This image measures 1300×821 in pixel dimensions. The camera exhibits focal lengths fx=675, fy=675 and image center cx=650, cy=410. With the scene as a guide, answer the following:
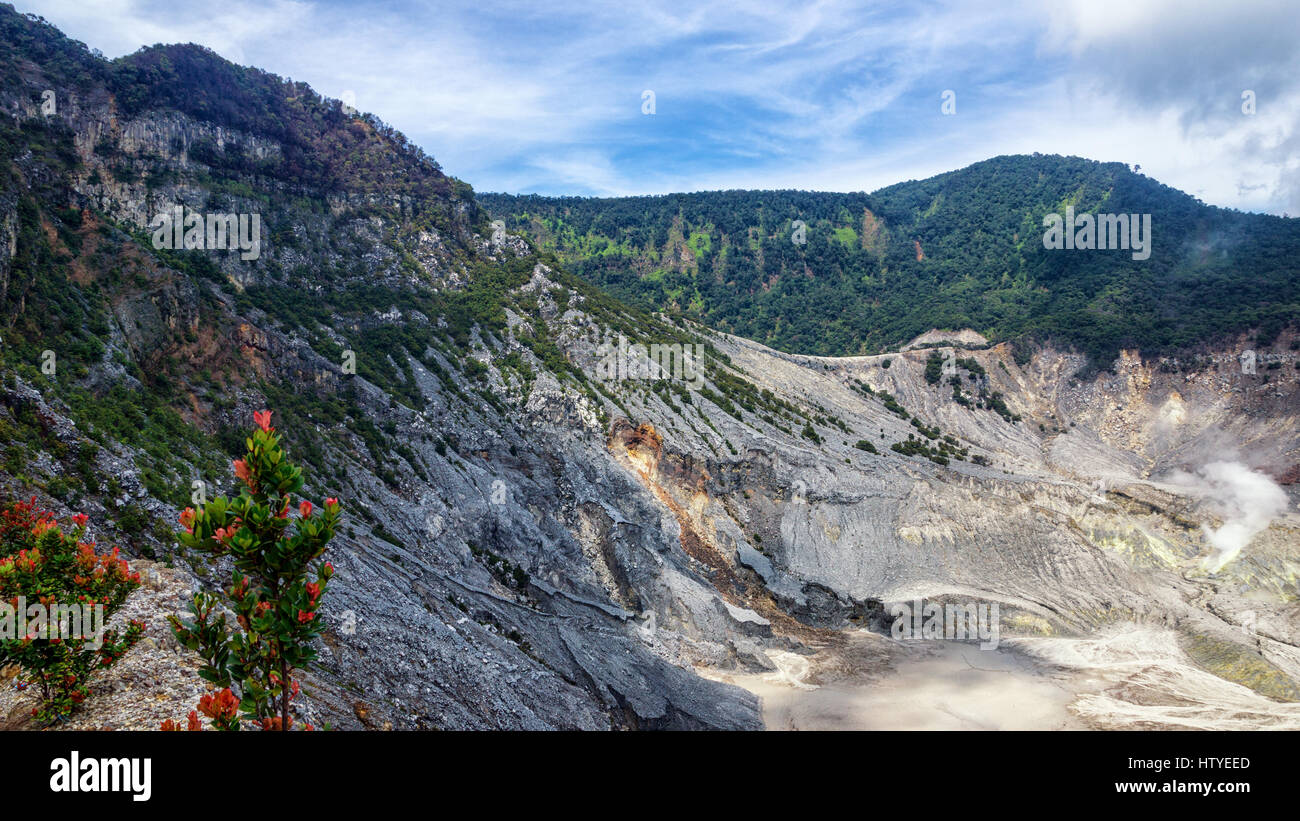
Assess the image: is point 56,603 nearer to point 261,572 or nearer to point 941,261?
point 261,572

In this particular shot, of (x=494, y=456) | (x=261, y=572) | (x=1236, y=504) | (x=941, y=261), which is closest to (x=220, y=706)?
(x=261, y=572)

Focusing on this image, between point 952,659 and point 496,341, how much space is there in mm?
37276

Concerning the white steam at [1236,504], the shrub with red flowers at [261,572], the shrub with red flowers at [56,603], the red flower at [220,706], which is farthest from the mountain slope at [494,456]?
the red flower at [220,706]

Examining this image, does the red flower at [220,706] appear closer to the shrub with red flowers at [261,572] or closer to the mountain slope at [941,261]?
the shrub with red flowers at [261,572]

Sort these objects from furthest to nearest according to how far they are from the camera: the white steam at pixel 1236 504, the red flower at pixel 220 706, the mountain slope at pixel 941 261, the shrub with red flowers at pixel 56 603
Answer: the mountain slope at pixel 941 261 → the white steam at pixel 1236 504 → the shrub with red flowers at pixel 56 603 → the red flower at pixel 220 706

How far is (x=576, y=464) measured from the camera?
1714 inches

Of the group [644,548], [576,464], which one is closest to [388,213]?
[576,464]

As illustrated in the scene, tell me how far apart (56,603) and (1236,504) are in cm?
6942

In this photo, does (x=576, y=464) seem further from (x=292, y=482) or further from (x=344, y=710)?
(x=292, y=482)

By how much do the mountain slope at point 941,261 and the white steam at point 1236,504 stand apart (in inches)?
967

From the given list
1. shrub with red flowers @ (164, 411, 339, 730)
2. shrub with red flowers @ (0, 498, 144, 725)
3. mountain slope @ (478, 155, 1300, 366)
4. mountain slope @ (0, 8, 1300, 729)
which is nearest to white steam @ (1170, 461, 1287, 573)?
mountain slope @ (0, 8, 1300, 729)

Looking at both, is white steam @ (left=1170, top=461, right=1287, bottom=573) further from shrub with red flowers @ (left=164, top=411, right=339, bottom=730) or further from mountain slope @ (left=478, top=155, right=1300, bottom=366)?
shrub with red flowers @ (left=164, top=411, right=339, bottom=730)

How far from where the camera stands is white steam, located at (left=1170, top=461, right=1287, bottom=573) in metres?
48.9

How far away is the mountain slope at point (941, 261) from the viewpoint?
8612 centimetres
